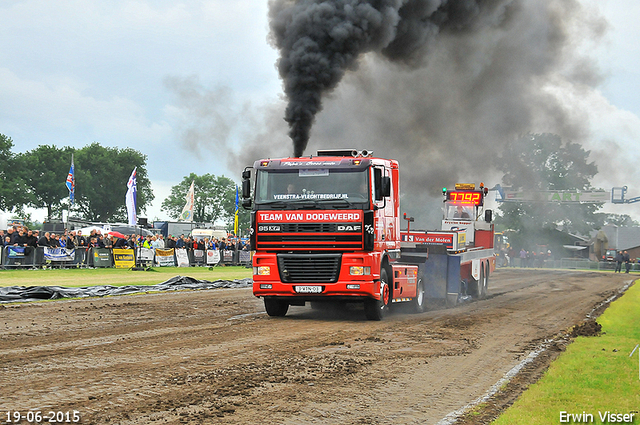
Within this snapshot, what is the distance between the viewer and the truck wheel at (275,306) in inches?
527

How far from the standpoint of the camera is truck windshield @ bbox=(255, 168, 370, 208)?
12.4 metres

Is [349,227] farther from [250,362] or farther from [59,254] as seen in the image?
[59,254]

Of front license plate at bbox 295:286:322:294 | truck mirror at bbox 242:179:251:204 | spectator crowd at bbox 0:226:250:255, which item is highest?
truck mirror at bbox 242:179:251:204

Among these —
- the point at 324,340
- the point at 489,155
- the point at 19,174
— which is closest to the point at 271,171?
the point at 324,340

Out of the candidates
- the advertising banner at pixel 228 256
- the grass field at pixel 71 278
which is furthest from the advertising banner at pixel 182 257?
the grass field at pixel 71 278

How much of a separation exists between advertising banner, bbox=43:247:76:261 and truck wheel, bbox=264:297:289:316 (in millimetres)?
15962

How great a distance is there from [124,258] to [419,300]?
18.1 meters

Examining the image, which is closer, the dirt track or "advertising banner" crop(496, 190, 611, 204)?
the dirt track

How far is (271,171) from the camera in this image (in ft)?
42.3

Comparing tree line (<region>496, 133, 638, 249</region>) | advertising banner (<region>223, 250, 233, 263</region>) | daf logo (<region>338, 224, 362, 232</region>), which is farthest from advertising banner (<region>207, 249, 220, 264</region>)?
tree line (<region>496, 133, 638, 249</region>)

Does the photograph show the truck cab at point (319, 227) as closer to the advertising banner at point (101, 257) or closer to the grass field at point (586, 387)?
the grass field at point (586, 387)

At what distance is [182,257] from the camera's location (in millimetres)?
33562

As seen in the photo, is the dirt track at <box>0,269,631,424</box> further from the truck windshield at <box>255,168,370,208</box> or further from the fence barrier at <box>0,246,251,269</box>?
the fence barrier at <box>0,246,251,269</box>

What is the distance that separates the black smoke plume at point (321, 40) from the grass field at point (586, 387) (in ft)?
32.8
